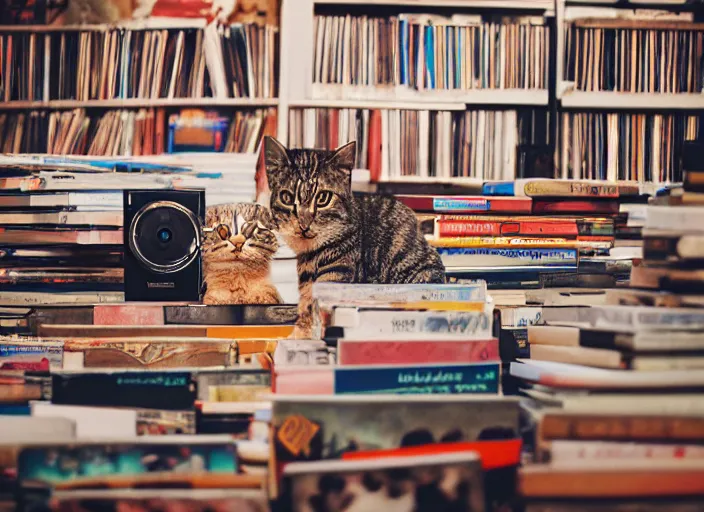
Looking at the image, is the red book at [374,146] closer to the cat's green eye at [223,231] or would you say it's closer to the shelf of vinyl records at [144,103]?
the shelf of vinyl records at [144,103]

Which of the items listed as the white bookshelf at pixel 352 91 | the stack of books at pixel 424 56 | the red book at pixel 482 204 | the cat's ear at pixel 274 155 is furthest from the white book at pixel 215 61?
the red book at pixel 482 204

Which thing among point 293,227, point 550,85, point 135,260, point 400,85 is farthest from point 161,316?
point 550,85

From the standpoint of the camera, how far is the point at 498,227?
140 centimetres

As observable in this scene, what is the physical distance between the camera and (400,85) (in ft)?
7.53

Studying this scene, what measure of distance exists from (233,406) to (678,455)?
47cm

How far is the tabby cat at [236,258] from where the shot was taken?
1.09 metres

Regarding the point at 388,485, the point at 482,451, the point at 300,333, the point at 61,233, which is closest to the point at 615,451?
the point at 482,451

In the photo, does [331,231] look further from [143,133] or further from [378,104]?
[143,133]

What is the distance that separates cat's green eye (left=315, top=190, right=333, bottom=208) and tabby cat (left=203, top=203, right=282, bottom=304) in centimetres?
Answer: 20

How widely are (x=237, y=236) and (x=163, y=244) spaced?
133 mm

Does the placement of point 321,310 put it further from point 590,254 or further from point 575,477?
point 590,254

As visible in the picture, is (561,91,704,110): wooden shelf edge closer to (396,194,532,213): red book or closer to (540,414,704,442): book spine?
(396,194,532,213): red book

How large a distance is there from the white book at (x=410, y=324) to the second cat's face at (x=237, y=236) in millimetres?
331

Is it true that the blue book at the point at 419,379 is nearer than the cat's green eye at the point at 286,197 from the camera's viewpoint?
Yes
